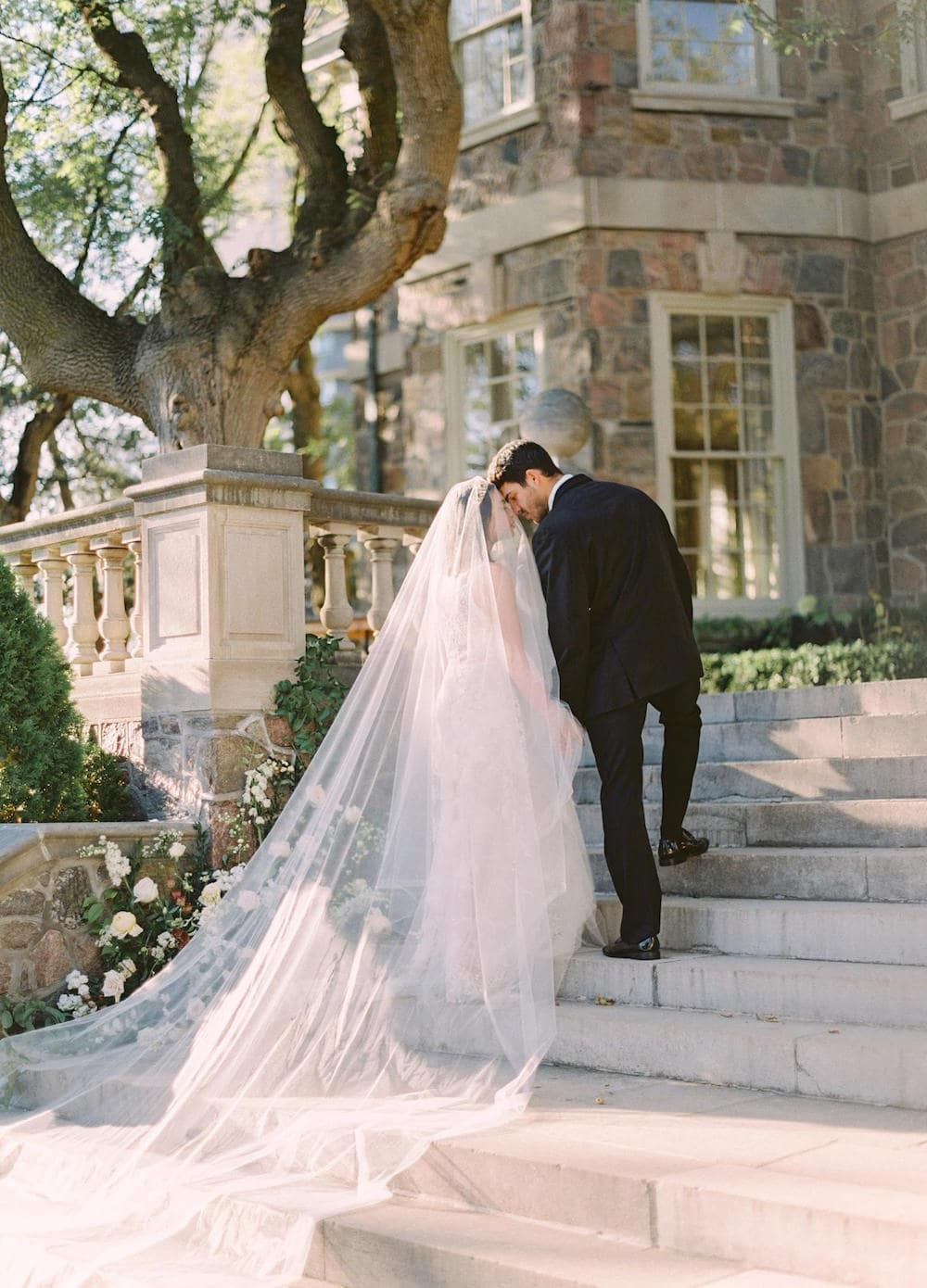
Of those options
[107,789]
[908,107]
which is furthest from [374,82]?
[107,789]

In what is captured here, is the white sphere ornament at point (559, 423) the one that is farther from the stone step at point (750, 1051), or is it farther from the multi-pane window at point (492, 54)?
the stone step at point (750, 1051)

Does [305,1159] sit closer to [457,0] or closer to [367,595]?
[367,595]

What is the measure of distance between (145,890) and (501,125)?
26.7 feet

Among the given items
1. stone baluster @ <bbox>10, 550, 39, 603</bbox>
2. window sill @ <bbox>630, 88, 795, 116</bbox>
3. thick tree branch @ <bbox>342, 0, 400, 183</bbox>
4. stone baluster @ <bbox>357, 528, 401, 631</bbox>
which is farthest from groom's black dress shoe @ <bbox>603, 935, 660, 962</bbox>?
window sill @ <bbox>630, 88, 795, 116</bbox>

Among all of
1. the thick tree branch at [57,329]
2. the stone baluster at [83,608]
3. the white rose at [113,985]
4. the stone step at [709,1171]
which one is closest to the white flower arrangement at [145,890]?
the white rose at [113,985]

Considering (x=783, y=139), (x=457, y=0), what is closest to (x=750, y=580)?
(x=783, y=139)

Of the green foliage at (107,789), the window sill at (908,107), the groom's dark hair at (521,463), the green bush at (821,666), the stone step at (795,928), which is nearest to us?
the stone step at (795,928)

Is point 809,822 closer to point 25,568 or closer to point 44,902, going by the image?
point 44,902

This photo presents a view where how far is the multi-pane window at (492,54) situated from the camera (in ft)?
41.6

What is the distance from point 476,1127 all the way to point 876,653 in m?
6.11

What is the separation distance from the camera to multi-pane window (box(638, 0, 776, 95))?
40.4 ft

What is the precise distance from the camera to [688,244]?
12227 mm

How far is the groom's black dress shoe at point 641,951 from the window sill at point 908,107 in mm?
9089

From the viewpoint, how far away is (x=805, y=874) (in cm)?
568
